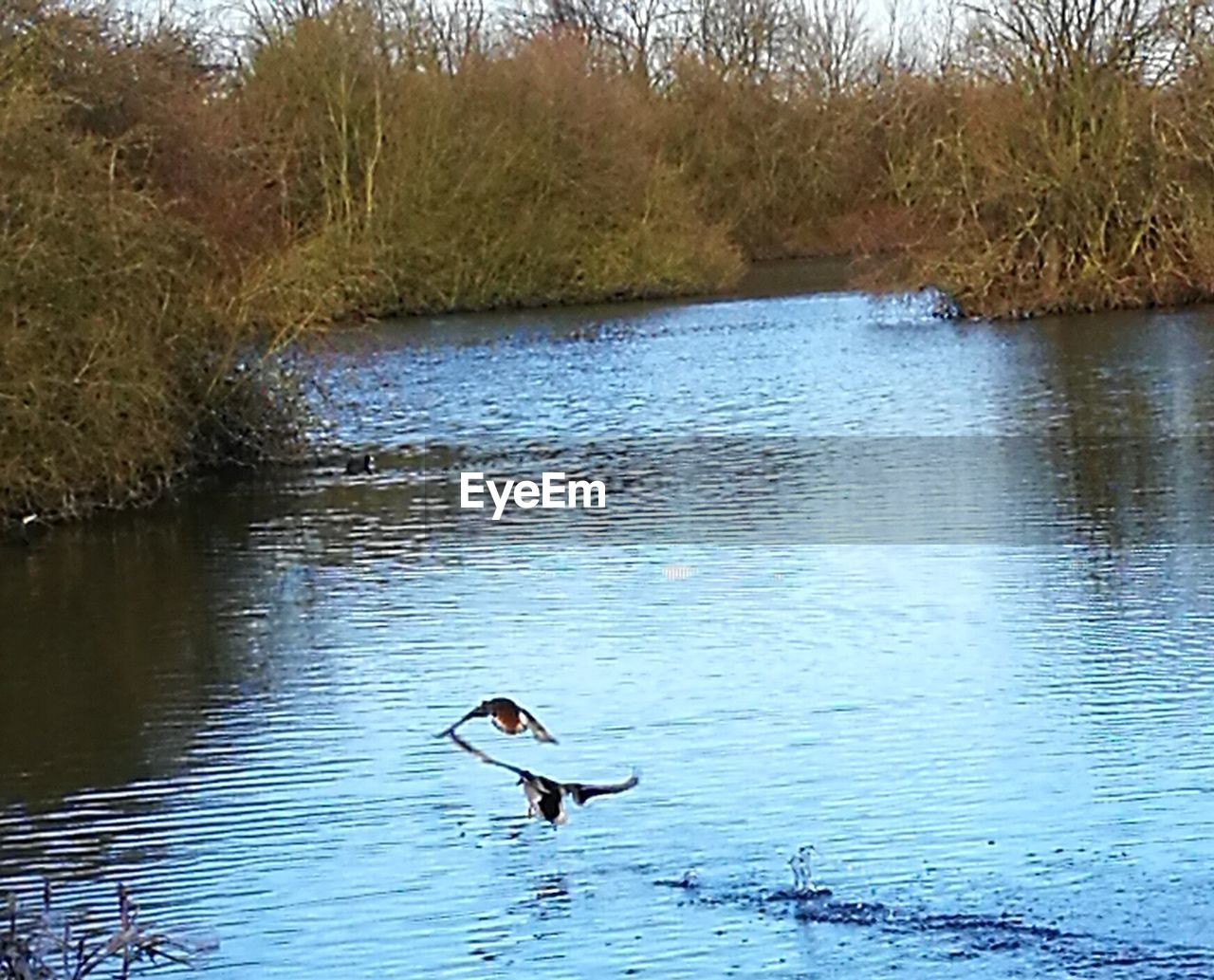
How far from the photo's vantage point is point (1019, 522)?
1395cm

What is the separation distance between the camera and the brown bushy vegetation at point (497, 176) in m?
15.9

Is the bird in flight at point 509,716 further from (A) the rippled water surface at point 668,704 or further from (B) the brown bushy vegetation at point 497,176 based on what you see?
(B) the brown bushy vegetation at point 497,176

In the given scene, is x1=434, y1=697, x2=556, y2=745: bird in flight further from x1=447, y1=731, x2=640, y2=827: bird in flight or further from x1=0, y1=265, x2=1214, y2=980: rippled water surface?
x1=0, y1=265, x2=1214, y2=980: rippled water surface

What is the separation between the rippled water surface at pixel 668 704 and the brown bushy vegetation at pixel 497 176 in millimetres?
1194

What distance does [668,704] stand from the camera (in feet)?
31.4

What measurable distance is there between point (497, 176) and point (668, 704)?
32908mm

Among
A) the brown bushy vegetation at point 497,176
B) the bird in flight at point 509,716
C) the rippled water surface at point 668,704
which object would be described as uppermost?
the brown bushy vegetation at point 497,176

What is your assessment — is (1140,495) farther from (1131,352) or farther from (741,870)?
(1131,352)

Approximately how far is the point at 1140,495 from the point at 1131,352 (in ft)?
34.2

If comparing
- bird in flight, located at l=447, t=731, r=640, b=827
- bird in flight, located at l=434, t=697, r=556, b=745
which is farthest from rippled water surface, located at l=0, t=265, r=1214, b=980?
bird in flight, located at l=434, t=697, r=556, b=745

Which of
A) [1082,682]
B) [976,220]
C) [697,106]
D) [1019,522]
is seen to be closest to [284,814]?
[1082,682]

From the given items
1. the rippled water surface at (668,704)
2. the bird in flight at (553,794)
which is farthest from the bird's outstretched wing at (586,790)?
the rippled water surface at (668,704)

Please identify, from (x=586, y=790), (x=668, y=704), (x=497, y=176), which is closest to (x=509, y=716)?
(x=586, y=790)

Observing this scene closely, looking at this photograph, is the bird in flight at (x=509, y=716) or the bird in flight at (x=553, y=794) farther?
the bird in flight at (x=553, y=794)
